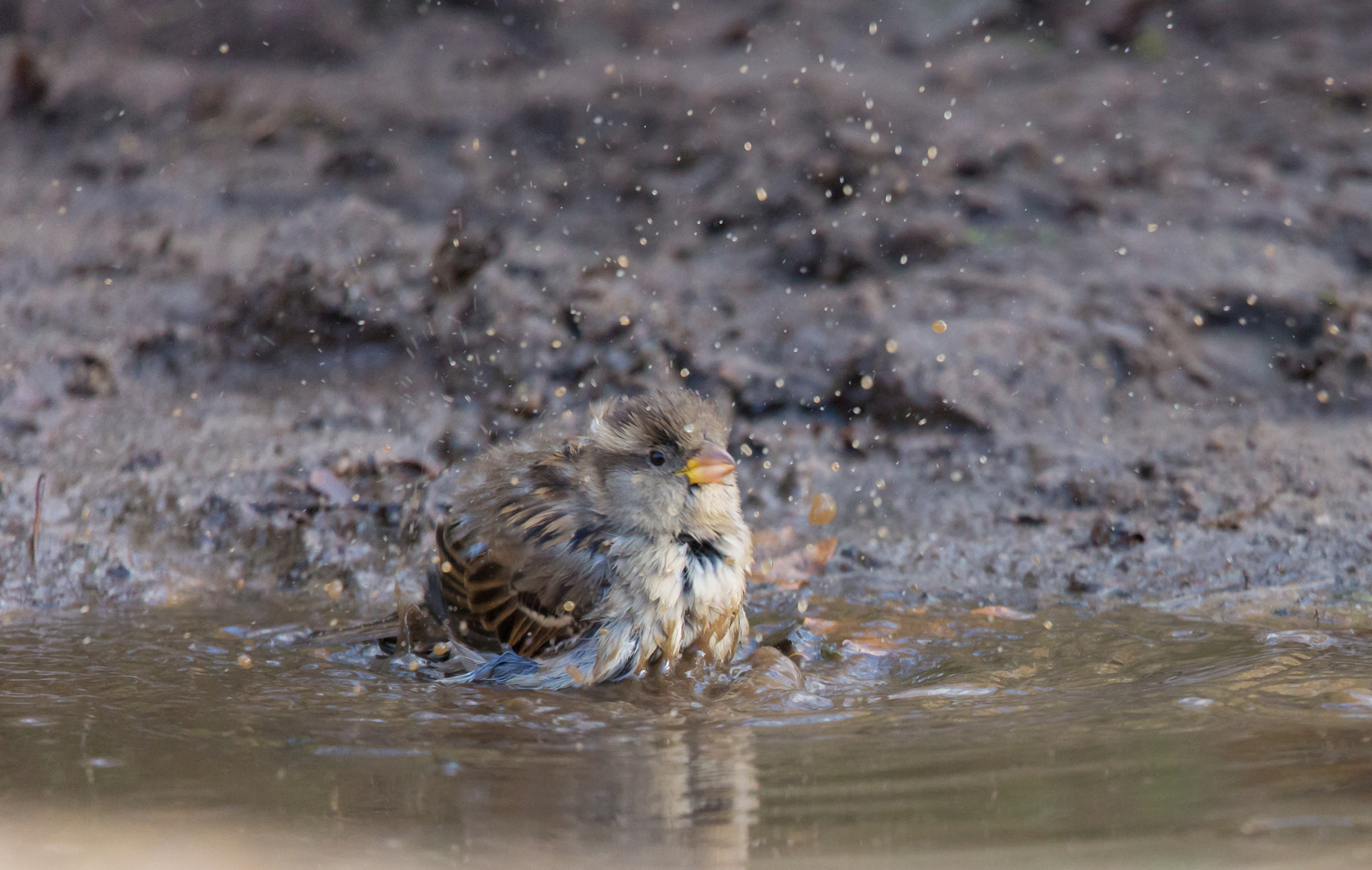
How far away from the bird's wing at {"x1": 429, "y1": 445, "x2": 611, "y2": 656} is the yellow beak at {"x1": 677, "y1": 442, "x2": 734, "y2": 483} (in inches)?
12.4

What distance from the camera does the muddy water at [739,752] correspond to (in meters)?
2.41

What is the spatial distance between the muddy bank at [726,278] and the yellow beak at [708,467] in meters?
1.04

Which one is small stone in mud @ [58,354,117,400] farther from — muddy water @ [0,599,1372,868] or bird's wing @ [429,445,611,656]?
bird's wing @ [429,445,611,656]

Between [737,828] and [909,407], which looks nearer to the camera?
[737,828]

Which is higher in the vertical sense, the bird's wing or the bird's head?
the bird's head

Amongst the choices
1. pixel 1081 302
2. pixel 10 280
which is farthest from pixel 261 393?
pixel 1081 302

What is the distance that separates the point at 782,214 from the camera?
21.3ft

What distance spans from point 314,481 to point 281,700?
193 cm

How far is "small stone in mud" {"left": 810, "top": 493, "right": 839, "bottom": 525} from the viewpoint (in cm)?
527

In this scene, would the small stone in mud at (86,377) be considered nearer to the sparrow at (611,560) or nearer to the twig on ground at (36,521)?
the twig on ground at (36,521)

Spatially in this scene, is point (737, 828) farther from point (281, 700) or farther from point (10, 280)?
point (10, 280)

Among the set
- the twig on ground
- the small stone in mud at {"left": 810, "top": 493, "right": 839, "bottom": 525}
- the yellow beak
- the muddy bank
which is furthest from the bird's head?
the twig on ground

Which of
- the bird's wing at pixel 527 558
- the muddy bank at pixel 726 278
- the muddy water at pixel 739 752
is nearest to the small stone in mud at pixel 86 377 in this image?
the muddy bank at pixel 726 278

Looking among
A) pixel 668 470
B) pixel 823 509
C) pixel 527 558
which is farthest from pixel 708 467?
pixel 823 509
